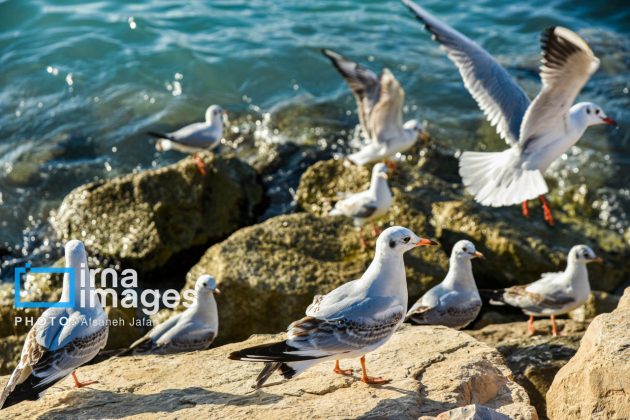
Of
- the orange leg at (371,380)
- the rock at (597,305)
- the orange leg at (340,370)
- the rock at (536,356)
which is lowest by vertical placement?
the rock at (597,305)

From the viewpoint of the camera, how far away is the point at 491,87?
9023mm

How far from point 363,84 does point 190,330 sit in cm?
463

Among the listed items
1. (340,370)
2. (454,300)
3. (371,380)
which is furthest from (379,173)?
(371,380)

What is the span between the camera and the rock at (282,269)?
286 inches

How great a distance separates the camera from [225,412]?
4582 mm

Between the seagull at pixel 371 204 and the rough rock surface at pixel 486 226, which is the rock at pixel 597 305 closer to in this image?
the rough rock surface at pixel 486 226

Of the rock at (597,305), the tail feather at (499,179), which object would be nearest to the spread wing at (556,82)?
the tail feather at (499,179)

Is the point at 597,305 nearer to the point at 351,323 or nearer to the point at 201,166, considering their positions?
the point at 351,323

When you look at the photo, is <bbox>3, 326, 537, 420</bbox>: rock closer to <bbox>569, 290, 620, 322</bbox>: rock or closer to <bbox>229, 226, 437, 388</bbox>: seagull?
<bbox>229, 226, 437, 388</bbox>: seagull

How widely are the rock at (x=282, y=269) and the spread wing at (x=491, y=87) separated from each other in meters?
1.78

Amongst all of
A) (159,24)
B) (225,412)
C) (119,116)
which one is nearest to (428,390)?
(225,412)

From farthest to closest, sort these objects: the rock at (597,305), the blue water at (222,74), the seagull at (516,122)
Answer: the blue water at (222,74) → the seagull at (516,122) → the rock at (597,305)

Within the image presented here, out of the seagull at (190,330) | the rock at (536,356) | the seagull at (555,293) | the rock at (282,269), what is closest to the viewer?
the rock at (536,356)

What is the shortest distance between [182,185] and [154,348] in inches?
112
